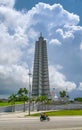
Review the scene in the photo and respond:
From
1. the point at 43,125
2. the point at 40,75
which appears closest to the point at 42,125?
the point at 43,125

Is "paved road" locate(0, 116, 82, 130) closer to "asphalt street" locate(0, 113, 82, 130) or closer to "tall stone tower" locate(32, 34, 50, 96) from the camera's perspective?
"asphalt street" locate(0, 113, 82, 130)

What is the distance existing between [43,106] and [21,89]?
74.5ft

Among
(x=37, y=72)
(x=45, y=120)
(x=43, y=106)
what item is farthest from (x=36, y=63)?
(x=45, y=120)

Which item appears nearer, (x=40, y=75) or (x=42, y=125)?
(x=42, y=125)

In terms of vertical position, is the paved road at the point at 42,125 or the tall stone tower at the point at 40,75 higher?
the tall stone tower at the point at 40,75

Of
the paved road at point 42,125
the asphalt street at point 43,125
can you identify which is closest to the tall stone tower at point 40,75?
the asphalt street at point 43,125

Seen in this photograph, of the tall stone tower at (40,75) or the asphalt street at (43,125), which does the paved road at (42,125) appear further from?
the tall stone tower at (40,75)

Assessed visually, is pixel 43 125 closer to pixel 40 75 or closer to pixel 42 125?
Result: pixel 42 125

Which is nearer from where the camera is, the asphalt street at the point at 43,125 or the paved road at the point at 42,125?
the paved road at the point at 42,125

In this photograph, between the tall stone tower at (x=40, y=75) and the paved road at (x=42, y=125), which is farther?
the tall stone tower at (x=40, y=75)

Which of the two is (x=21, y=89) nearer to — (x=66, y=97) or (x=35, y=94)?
(x=35, y=94)

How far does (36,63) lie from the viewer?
187000 mm

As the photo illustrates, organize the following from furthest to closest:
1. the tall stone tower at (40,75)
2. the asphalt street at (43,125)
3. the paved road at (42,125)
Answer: the tall stone tower at (40,75), the asphalt street at (43,125), the paved road at (42,125)

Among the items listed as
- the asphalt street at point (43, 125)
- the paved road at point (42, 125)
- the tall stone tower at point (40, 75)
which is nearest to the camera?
the paved road at point (42, 125)
